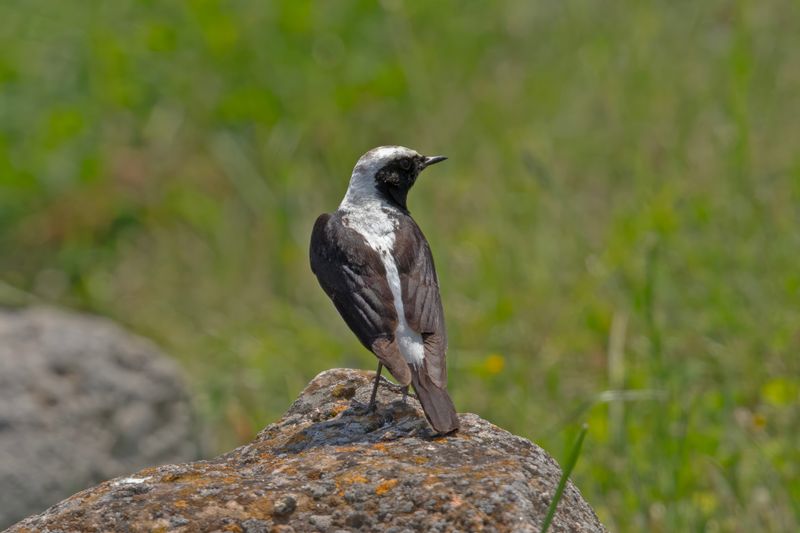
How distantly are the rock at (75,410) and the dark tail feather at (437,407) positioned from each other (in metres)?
3.07

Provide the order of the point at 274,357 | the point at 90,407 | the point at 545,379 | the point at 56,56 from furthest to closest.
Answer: the point at 56,56 → the point at 274,357 → the point at 545,379 → the point at 90,407

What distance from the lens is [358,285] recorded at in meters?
4.40

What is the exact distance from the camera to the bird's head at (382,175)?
16.4 ft

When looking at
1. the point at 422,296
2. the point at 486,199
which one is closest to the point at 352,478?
the point at 422,296

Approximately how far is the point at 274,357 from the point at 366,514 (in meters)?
5.03

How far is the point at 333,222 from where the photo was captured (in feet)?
15.6

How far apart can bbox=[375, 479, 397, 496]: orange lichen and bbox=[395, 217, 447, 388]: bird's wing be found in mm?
711

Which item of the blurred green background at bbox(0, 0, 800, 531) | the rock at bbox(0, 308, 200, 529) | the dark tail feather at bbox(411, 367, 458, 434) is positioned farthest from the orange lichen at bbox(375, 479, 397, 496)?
the rock at bbox(0, 308, 200, 529)

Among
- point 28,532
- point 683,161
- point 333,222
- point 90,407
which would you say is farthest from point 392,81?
point 28,532

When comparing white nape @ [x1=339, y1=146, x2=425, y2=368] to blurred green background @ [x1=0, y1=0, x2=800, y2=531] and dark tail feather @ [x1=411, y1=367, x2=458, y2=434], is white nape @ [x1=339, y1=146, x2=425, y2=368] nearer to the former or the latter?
dark tail feather @ [x1=411, y1=367, x2=458, y2=434]

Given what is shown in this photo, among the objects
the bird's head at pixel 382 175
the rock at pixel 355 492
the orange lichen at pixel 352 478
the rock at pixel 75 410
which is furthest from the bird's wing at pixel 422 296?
the rock at pixel 75 410

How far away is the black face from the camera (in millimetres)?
5035

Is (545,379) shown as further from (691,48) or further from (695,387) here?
(691,48)

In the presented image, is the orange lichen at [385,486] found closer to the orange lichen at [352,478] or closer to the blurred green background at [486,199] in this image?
the orange lichen at [352,478]
